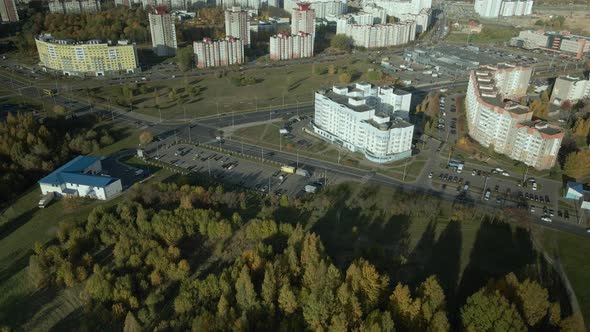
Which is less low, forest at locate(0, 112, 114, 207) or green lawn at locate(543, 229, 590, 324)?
forest at locate(0, 112, 114, 207)

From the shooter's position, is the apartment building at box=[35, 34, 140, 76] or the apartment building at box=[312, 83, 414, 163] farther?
the apartment building at box=[35, 34, 140, 76]

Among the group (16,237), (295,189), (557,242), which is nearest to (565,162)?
(557,242)

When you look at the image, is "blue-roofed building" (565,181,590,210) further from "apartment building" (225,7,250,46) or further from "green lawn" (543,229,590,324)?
"apartment building" (225,7,250,46)

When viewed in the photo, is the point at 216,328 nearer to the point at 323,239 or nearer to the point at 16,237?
the point at 323,239

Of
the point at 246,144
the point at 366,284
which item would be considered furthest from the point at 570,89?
the point at 366,284

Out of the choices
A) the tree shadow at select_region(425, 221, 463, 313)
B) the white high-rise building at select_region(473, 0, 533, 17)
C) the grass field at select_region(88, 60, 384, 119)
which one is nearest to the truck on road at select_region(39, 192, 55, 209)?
the grass field at select_region(88, 60, 384, 119)

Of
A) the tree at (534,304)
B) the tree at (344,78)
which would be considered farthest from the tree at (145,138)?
the tree at (534,304)
